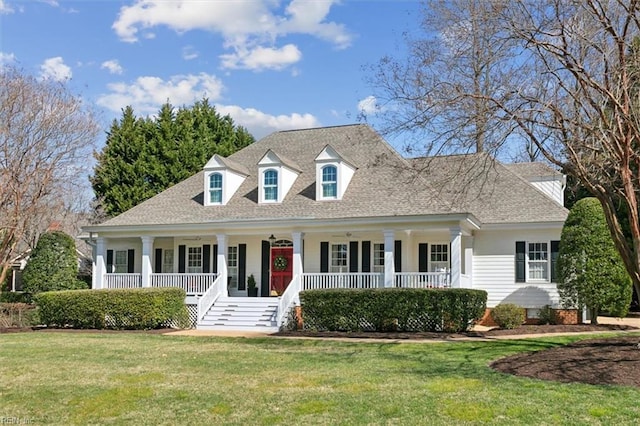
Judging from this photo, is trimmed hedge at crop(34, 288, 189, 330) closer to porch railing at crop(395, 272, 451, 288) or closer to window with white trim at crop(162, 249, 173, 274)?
window with white trim at crop(162, 249, 173, 274)

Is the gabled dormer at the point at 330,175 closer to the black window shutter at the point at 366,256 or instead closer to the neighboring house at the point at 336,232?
the neighboring house at the point at 336,232

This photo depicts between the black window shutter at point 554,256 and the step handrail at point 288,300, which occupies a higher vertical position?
the black window shutter at point 554,256

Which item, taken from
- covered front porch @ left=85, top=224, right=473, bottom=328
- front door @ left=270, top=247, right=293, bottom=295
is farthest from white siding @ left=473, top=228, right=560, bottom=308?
front door @ left=270, top=247, right=293, bottom=295

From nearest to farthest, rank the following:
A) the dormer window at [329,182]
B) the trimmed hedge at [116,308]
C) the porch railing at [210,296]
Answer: the trimmed hedge at [116,308] < the porch railing at [210,296] < the dormer window at [329,182]

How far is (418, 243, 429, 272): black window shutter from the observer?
23.2 metres

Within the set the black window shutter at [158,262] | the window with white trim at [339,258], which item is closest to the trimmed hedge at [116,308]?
the black window shutter at [158,262]

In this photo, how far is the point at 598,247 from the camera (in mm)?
20250

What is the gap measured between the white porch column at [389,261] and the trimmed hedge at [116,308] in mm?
6818

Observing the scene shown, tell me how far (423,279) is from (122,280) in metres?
11.3

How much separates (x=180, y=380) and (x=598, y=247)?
14507 mm

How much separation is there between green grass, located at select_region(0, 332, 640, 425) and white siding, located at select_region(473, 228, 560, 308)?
286 inches

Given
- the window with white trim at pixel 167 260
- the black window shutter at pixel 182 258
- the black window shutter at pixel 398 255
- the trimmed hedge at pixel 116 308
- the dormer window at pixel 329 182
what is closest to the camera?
the trimmed hedge at pixel 116 308

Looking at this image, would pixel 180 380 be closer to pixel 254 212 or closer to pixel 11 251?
pixel 254 212

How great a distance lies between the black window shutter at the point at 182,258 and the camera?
2609 cm
